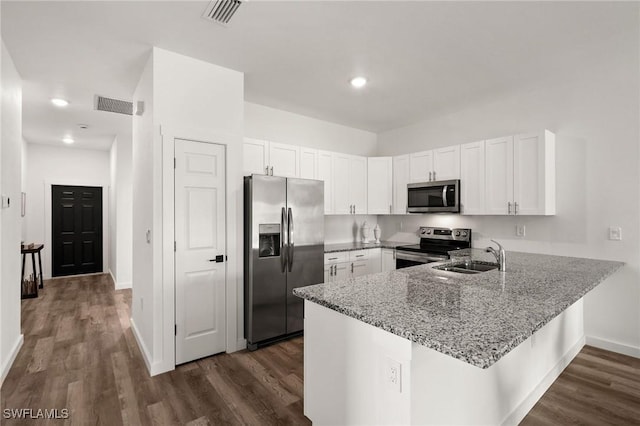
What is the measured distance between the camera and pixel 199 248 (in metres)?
2.96

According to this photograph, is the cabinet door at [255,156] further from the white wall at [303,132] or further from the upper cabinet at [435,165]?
the upper cabinet at [435,165]

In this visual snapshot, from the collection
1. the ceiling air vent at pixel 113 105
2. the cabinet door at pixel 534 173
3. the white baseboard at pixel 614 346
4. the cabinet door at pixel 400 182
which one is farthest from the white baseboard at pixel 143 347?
the white baseboard at pixel 614 346

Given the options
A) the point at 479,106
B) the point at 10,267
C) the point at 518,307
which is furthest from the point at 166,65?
the point at 479,106

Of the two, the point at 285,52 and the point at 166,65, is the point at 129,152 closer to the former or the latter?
the point at 166,65

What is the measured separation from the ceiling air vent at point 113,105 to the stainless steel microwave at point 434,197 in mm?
3825

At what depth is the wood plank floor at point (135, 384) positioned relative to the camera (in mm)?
2154

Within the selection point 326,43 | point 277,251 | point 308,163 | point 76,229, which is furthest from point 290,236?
point 76,229

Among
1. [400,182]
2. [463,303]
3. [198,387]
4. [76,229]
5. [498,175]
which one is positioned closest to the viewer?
[463,303]

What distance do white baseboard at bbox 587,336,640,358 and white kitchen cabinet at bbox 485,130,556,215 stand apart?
132 cm

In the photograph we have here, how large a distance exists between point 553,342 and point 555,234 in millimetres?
1480

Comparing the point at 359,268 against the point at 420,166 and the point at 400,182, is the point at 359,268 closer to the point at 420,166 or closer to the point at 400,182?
the point at 400,182

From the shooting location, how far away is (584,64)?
3080mm

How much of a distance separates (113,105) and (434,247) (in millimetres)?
4491

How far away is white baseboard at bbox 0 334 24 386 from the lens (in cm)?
259
